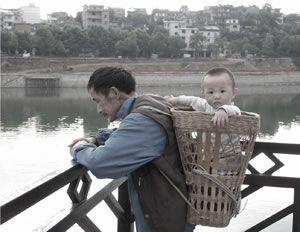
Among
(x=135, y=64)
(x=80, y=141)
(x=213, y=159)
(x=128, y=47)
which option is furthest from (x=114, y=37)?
(x=213, y=159)

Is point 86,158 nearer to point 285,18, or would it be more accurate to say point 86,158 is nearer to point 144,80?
point 144,80

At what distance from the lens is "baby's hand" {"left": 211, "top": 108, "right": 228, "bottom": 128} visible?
3.75 feet

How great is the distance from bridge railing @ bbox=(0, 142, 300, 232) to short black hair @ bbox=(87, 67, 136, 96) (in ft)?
0.77

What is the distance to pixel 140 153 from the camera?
46.1 inches

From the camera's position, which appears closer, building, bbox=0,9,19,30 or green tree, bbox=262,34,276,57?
green tree, bbox=262,34,276,57

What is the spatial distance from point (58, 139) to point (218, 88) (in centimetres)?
1428

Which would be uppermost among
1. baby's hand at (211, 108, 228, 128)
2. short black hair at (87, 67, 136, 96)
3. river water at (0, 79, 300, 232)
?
short black hair at (87, 67, 136, 96)

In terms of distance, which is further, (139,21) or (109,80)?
(139,21)

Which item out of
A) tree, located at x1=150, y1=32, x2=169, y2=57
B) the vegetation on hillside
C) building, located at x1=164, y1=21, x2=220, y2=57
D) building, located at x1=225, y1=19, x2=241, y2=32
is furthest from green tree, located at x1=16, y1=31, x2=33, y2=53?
building, located at x1=225, y1=19, x2=241, y2=32

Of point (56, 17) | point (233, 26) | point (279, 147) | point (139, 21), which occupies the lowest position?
point (279, 147)

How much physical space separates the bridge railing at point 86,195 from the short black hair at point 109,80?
24 centimetres

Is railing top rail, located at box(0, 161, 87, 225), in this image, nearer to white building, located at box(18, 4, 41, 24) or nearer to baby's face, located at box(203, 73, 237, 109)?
baby's face, located at box(203, 73, 237, 109)

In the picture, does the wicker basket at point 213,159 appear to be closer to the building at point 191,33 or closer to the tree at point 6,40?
the tree at point 6,40

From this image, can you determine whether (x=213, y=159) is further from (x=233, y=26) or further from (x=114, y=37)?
(x=233, y=26)
